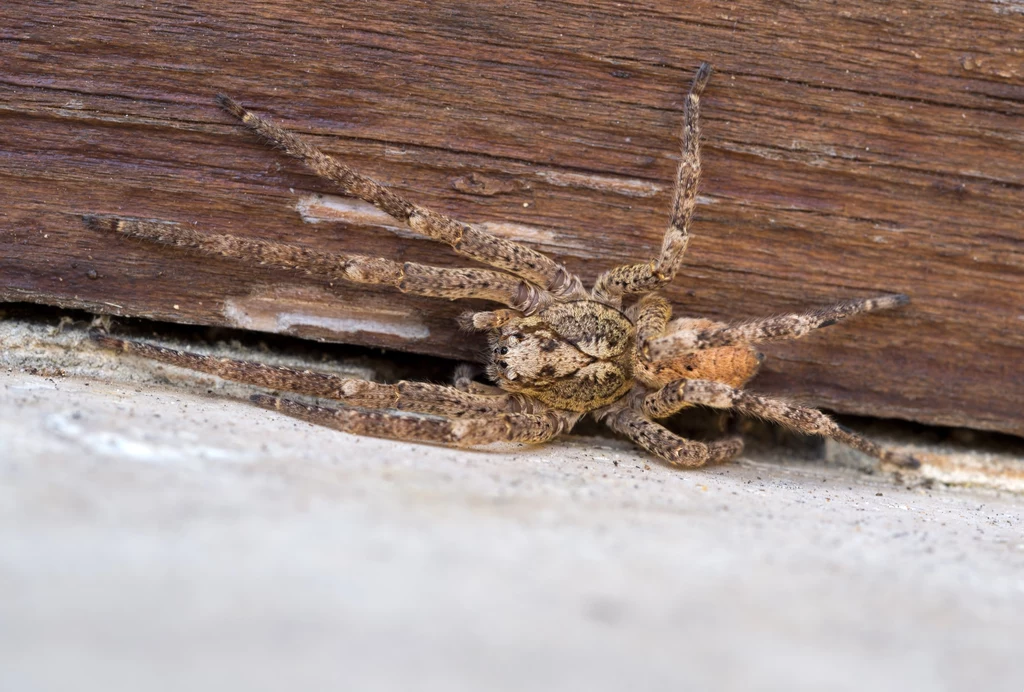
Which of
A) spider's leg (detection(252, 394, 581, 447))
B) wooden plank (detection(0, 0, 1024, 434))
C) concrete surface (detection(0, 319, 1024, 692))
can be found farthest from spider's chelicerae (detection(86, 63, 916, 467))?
concrete surface (detection(0, 319, 1024, 692))

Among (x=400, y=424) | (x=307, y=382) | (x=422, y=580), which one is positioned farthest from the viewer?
(x=307, y=382)

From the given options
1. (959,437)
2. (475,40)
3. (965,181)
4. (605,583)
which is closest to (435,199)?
(475,40)

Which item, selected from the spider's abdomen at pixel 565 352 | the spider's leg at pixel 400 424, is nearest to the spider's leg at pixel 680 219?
the spider's abdomen at pixel 565 352

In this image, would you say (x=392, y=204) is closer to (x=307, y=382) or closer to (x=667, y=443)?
(x=307, y=382)

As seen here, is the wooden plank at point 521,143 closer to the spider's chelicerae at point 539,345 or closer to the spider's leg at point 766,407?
the spider's chelicerae at point 539,345

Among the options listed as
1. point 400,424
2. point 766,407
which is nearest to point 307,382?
point 400,424

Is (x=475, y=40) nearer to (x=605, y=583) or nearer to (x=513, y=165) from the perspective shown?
(x=513, y=165)
